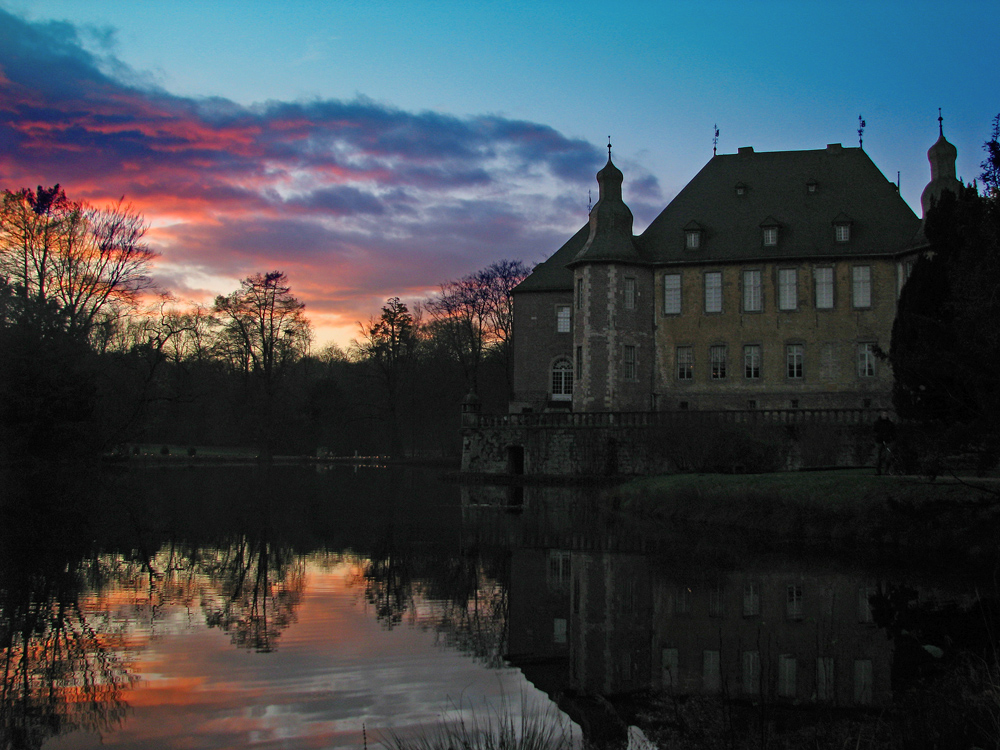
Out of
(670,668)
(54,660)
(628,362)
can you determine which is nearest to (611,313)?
(628,362)

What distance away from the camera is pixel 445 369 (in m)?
65.8

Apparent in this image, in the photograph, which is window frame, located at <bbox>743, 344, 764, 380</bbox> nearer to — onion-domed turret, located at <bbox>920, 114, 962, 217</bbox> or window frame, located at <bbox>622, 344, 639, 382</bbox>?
window frame, located at <bbox>622, 344, 639, 382</bbox>

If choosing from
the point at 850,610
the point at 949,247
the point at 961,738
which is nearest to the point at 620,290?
the point at 949,247

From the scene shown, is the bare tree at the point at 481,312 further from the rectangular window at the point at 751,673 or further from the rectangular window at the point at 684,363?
the rectangular window at the point at 751,673

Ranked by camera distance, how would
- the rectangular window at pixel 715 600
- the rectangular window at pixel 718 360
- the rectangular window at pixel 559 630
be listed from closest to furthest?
1. the rectangular window at pixel 559 630
2. the rectangular window at pixel 715 600
3. the rectangular window at pixel 718 360

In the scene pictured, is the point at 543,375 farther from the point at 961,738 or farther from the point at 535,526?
the point at 961,738

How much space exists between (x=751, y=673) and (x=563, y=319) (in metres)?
36.7

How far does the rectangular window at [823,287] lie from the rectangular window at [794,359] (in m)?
1.81

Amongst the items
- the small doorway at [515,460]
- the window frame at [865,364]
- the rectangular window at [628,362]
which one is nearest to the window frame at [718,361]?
the rectangular window at [628,362]

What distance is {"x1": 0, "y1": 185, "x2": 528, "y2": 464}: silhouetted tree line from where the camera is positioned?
2891cm

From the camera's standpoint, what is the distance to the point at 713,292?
41.2 m

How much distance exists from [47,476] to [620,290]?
882 inches

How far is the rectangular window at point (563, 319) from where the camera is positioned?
45094mm

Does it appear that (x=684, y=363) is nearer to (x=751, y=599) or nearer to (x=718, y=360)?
(x=718, y=360)
